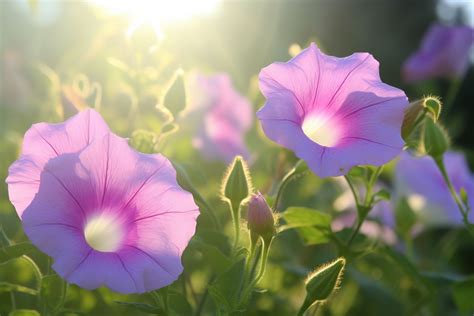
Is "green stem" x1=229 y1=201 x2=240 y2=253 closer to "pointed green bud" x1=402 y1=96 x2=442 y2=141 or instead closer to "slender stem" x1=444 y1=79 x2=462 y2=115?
"pointed green bud" x1=402 y1=96 x2=442 y2=141

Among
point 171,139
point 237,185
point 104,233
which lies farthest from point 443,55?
point 104,233

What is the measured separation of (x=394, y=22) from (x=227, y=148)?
8.86m

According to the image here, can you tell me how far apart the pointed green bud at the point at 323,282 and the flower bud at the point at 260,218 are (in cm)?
7

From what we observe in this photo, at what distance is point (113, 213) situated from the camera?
71 cm

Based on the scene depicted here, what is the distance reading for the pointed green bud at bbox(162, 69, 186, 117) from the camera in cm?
88

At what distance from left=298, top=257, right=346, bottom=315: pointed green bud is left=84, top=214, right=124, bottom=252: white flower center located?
0.64 ft

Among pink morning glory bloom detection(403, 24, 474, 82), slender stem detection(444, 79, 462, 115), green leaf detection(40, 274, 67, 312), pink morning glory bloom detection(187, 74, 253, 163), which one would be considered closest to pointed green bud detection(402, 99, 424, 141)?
green leaf detection(40, 274, 67, 312)

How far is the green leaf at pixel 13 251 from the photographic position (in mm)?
694

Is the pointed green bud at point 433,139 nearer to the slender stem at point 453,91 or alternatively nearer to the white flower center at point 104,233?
the white flower center at point 104,233

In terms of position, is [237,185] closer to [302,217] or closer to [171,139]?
[302,217]

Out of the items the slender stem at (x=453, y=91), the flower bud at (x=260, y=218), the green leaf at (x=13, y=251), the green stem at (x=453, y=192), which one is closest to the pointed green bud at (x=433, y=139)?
the green stem at (x=453, y=192)

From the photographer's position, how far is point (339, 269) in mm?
723

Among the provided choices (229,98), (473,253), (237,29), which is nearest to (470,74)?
(237,29)

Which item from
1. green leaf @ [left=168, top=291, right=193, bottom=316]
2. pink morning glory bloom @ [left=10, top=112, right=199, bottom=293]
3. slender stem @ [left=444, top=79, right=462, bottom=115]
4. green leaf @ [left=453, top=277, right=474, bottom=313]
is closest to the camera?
pink morning glory bloom @ [left=10, top=112, right=199, bottom=293]
